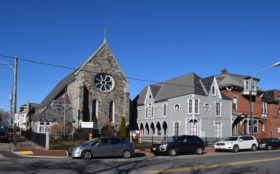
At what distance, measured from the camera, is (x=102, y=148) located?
25359mm

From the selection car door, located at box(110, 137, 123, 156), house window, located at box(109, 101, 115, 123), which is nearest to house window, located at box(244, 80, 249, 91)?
house window, located at box(109, 101, 115, 123)

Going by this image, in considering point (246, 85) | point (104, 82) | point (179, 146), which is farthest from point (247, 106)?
point (179, 146)

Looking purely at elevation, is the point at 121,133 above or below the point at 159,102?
below

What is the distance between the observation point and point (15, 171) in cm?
1611

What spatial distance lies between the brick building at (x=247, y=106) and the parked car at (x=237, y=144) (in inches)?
636

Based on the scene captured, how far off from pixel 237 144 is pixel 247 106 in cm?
2215

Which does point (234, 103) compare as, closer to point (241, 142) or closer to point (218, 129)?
point (218, 129)

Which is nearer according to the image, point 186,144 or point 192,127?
point 186,144

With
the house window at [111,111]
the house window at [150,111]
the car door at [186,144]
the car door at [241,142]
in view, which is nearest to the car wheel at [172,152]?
the car door at [186,144]

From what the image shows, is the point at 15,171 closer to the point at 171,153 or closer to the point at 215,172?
the point at 215,172

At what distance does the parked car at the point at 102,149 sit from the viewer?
80.6 ft

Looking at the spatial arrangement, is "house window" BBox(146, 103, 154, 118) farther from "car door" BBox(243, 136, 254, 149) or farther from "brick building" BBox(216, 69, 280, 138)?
"car door" BBox(243, 136, 254, 149)

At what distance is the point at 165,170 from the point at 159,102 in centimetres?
3590

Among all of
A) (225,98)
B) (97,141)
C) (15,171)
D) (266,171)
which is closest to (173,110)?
(225,98)
